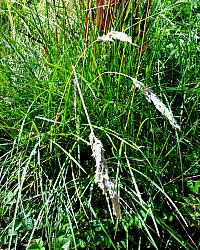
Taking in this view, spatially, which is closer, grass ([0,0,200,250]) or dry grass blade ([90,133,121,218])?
dry grass blade ([90,133,121,218])

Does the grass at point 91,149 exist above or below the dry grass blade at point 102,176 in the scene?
below

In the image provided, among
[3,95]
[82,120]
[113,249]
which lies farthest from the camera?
[3,95]

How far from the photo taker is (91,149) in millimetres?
2225

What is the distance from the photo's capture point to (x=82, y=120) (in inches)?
88.4

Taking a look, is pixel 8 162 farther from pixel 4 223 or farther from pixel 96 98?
pixel 96 98

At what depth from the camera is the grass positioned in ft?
6.79

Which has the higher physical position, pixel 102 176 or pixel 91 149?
pixel 102 176

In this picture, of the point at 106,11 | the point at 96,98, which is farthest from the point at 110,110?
the point at 106,11

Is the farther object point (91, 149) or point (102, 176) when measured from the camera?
point (91, 149)

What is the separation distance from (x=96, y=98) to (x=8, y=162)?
0.50m

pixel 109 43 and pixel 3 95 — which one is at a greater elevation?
pixel 109 43

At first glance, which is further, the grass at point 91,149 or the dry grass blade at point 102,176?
the grass at point 91,149

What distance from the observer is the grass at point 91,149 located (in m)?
2.07

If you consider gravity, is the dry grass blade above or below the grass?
above
